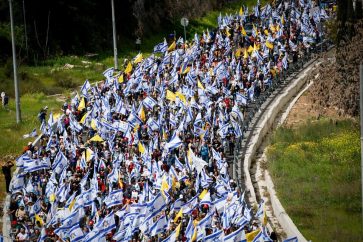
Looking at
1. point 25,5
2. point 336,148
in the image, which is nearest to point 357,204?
point 336,148

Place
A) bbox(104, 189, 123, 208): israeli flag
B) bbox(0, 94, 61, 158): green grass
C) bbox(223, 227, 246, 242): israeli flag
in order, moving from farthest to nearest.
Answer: bbox(0, 94, 61, 158): green grass → bbox(104, 189, 123, 208): israeli flag → bbox(223, 227, 246, 242): israeli flag

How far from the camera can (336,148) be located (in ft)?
140

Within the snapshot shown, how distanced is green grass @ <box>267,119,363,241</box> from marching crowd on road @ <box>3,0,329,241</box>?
78.0 inches

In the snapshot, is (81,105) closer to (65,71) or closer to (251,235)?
(251,235)

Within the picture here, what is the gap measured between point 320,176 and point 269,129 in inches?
313

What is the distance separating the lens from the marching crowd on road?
2900 centimetres

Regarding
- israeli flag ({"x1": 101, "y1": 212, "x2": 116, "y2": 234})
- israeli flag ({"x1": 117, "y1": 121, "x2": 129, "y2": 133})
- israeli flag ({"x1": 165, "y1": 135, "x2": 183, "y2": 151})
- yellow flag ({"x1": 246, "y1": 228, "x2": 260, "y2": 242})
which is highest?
israeli flag ({"x1": 117, "y1": 121, "x2": 129, "y2": 133})

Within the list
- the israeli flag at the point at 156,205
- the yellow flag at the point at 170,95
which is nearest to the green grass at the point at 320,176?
the yellow flag at the point at 170,95

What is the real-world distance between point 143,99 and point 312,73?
13.6 m

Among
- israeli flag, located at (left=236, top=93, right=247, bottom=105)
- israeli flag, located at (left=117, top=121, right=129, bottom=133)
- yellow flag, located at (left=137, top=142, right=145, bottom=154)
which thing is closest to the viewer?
yellow flag, located at (left=137, top=142, right=145, bottom=154)

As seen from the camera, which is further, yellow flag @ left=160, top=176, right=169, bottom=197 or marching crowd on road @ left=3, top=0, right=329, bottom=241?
yellow flag @ left=160, top=176, right=169, bottom=197

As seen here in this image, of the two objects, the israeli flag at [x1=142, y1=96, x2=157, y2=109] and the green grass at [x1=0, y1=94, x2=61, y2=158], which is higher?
the israeli flag at [x1=142, y1=96, x2=157, y2=109]

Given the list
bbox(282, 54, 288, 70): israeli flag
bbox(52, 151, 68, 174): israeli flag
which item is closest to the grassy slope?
bbox(52, 151, 68, 174): israeli flag

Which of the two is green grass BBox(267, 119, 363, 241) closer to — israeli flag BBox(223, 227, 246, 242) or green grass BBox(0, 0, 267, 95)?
israeli flag BBox(223, 227, 246, 242)
